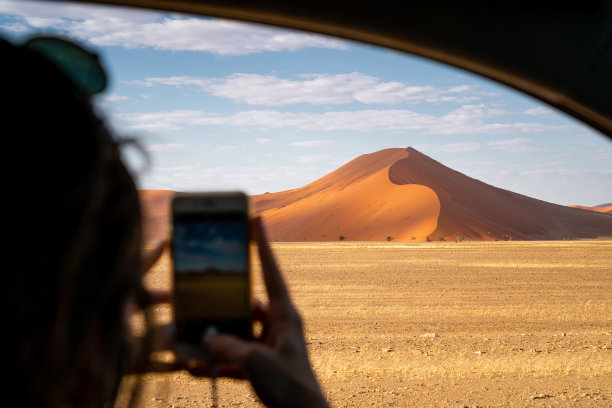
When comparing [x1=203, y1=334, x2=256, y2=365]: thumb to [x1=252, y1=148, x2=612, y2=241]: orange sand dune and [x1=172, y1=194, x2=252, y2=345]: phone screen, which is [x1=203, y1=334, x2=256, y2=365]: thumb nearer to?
[x1=172, y1=194, x2=252, y2=345]: phone screen

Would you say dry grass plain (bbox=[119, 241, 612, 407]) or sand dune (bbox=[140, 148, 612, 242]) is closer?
dry grass plain (bbox=[119, 241, 612, 407])

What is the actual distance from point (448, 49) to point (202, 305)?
798 millimetres

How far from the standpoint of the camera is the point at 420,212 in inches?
2692

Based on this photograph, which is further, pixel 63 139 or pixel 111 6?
pixel 111 6

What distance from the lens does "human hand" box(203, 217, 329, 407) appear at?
1.02 meters

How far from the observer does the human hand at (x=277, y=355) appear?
1.02 meters

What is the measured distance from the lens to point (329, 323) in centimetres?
1036

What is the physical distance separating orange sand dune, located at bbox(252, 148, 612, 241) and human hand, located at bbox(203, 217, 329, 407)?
191 feet

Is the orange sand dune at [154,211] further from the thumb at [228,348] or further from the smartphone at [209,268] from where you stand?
the thumb at [228,348]

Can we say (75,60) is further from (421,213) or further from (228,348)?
(421,213)

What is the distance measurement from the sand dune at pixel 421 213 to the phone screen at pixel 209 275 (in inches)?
2253

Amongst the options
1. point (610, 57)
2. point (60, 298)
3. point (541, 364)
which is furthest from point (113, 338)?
point (541, 364)

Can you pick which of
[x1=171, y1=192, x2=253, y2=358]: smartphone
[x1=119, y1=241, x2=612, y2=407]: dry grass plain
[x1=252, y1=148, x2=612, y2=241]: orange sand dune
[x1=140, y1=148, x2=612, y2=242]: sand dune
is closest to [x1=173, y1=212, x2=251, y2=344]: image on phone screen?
[x1=171, y1=192, x2=253, y2=358]: smartphone

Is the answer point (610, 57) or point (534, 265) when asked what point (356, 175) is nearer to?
point (534, 265)
